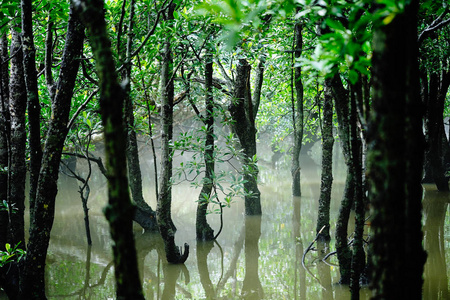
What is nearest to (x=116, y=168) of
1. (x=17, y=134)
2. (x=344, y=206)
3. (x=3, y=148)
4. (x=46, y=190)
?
(x=46, y=190)

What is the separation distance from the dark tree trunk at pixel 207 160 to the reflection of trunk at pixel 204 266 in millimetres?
272

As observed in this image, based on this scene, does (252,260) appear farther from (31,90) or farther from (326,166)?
(31,90)

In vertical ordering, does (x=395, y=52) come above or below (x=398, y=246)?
above

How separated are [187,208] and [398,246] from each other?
1159 centimetres

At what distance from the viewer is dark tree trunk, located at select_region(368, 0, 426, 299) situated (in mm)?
1462

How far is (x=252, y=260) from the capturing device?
24.6ft

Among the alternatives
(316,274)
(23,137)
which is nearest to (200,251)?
(316,274)

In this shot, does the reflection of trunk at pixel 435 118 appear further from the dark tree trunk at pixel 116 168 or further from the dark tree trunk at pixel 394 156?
the dark tree trunk at pixel 116 168

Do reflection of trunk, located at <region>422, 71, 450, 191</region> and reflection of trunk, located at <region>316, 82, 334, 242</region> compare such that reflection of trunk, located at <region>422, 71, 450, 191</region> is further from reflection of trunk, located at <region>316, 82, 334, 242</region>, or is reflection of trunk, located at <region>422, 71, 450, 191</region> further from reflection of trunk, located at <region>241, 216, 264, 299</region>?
reflection of trunk, located at <region>241, 216, 264, 299</region>

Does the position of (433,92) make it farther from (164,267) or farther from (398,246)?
(398,246)

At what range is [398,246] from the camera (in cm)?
149

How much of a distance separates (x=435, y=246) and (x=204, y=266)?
4.66 m

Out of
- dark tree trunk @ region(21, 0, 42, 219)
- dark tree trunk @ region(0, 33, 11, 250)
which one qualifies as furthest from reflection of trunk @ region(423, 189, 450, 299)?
dark tree trunk @ region(0, 33, 11, 250)

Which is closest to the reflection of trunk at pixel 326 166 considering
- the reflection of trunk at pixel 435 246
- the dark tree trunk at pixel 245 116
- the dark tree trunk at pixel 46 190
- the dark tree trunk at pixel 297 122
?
the dark tree trunk at pixel 297 122
